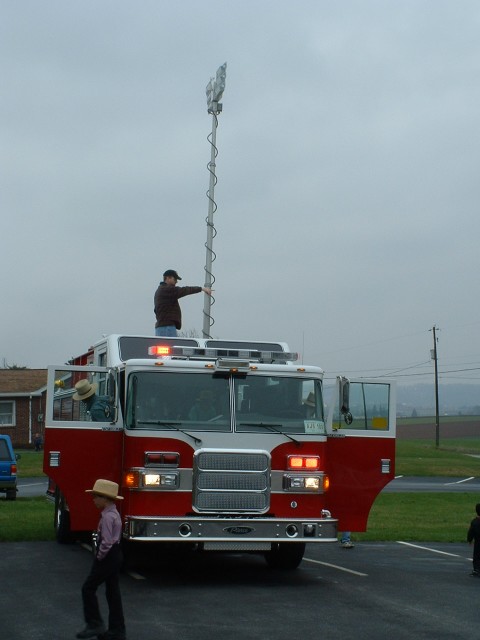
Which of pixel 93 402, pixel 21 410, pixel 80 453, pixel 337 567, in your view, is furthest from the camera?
pixel 21 410

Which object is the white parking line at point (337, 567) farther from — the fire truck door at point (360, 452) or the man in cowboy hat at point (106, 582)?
the man in cowboy hat at point (106, 582)

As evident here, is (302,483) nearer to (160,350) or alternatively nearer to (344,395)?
(344,395)

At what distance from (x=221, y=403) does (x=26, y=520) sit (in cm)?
1034

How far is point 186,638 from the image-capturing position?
9.83m

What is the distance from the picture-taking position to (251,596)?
1262cm

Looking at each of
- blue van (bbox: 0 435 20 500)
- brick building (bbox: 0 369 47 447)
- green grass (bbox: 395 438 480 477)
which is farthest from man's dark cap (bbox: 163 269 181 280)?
brick building (bbox: 0 369 47 447)

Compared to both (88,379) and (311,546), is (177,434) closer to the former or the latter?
(88,379)

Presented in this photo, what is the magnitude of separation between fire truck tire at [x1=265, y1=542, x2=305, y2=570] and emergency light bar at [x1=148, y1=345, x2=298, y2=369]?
8.58 ft

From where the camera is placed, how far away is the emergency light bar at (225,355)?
1403 cm

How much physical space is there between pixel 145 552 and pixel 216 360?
465cm

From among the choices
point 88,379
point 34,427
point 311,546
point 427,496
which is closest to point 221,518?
point 88,379

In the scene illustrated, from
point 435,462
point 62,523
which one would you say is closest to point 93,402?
point 62,523

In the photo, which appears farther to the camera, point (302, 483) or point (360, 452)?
point (360, 452)

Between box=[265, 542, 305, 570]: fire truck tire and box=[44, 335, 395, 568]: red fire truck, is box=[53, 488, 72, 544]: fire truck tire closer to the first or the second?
box=[44, 335, 395, 568]: red fire truck
